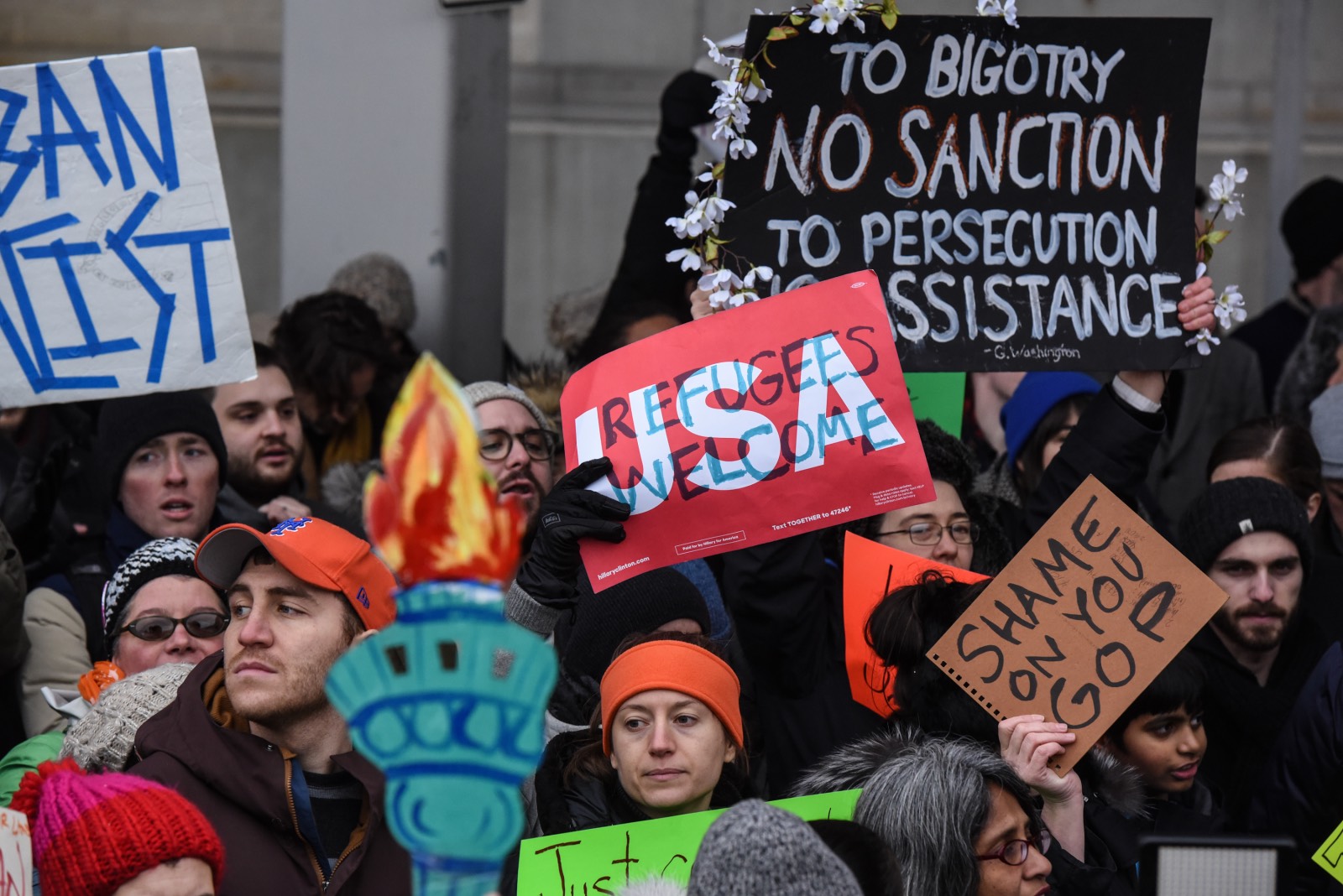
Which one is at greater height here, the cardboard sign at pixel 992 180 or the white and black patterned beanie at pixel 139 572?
the cardboard sign at pixel 992 180

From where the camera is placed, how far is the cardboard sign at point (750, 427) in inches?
146

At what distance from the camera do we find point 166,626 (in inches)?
160

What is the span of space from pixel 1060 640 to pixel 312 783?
154cm

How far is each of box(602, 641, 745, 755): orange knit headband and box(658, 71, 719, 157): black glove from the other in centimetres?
343

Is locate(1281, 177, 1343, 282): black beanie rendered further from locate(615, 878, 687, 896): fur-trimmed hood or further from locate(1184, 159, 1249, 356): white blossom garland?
locate(615, 878, 687, 896): fur-trimmed hood

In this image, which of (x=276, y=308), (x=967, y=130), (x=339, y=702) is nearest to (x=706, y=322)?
(x=967, y=130)

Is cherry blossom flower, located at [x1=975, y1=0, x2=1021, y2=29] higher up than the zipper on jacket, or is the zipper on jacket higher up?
cherry blossom flower, located at [x1=975, y1=0, x2=1021, y2=29]

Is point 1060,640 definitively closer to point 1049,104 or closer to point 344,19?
point 1049,104

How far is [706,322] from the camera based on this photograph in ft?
12.7

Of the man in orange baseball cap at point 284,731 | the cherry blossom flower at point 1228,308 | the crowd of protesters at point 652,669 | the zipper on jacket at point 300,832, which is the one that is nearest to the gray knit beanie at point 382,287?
the crowd of protesters at point 652,669

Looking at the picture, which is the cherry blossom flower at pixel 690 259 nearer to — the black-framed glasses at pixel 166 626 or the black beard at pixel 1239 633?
the black-framed glasses at pixel 166 626

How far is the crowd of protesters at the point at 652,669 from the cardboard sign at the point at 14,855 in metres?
0.04

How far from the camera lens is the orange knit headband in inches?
140

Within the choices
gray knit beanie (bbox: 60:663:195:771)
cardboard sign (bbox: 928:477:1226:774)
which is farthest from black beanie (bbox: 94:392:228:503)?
cardboard sign (bbox: 928:477:1226:774)
